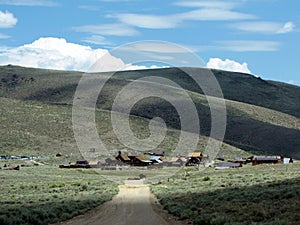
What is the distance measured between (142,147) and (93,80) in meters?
75.3

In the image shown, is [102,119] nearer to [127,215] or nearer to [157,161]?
[157,161]

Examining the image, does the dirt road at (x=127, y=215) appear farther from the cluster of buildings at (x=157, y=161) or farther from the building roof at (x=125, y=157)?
the building roof at (x=125, y=157)

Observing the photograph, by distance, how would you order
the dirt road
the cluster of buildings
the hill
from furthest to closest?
the hill, the cluster of buildings, the dirt road

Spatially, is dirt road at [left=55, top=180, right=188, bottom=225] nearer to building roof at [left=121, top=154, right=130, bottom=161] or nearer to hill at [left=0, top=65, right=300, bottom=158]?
building roof at [left=121, top=154, right=130, bottom=161]

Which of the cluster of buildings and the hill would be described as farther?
the hill

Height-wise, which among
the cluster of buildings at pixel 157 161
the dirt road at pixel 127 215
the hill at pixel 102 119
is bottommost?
the cluster of buildings at pixel 157 161

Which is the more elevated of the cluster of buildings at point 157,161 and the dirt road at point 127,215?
the dirt road at point 127,215

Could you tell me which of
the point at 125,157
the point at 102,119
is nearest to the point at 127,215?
the point at 125,157

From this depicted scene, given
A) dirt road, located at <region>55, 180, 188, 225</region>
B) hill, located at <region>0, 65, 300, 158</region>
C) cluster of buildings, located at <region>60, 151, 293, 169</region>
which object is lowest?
cluster of buildings, located at <region>60, 151, 293, 169</region>

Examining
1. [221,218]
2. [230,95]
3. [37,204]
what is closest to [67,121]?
[37,204]

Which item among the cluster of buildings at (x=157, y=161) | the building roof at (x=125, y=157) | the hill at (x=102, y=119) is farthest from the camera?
the hill at (x=102, y=119)

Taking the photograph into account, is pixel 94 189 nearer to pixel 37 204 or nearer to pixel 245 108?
pixel 37 204

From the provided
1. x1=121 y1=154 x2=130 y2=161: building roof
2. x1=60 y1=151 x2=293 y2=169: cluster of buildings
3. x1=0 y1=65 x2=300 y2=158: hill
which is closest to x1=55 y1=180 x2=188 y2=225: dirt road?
x1=60 y1=151 x2=293 y2=169: cluster of buildings

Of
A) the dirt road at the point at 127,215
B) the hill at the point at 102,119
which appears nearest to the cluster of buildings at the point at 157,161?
the hill at the point at 102,119
